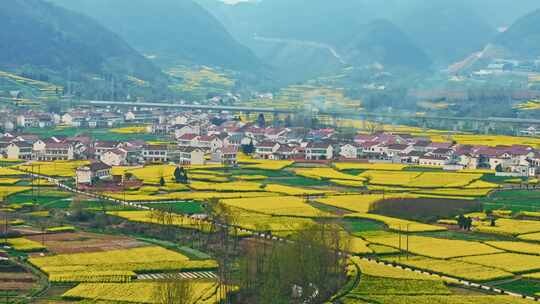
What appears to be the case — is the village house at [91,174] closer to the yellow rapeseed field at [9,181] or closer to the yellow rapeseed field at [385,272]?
the yellow rapeseed field at [9,181]

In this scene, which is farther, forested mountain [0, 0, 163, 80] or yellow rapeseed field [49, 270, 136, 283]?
forested mountain [0, 0, 163, 80]

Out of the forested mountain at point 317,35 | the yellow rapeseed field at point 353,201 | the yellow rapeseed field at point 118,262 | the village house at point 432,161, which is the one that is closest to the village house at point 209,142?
the village house at point 432,161

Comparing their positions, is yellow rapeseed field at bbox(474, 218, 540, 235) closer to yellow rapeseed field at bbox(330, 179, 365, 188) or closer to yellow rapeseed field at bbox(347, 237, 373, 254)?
yellow rapeseed field at bbox(347, 237, 373, 254)

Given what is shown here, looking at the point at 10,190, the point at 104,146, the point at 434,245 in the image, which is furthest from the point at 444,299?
the point at 104,146

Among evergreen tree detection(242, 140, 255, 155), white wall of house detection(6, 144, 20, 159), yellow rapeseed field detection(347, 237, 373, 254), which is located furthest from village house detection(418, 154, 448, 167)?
yellow rapeseed field detection(347, 237, 373, 254)

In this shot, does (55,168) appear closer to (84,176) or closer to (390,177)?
(84,176)

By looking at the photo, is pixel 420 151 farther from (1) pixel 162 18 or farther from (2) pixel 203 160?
(1) pixel 162 18

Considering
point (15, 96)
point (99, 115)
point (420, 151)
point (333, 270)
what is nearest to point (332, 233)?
point (333, 270)
